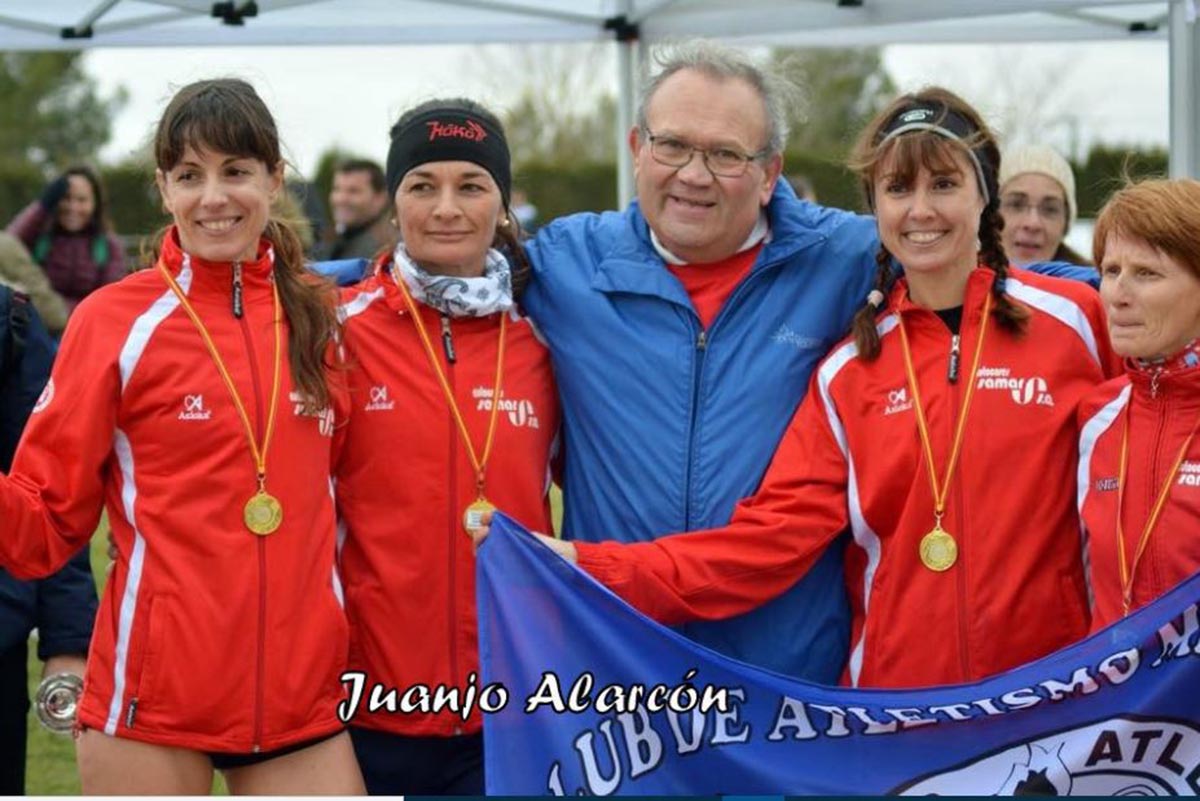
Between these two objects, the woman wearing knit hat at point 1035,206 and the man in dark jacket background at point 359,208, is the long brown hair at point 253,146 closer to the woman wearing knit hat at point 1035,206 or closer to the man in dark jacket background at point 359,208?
the woman wearing knit hat at point 1035,206

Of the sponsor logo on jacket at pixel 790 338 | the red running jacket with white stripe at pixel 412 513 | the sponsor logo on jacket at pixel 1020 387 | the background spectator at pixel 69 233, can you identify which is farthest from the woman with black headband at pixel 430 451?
the background spectator at pixel 69 233

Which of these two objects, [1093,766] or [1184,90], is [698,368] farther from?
[1184,90]

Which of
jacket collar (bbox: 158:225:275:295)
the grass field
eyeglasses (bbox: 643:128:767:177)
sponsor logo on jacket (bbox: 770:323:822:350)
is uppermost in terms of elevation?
eyeglasses (bbox: 643:128:767:177)

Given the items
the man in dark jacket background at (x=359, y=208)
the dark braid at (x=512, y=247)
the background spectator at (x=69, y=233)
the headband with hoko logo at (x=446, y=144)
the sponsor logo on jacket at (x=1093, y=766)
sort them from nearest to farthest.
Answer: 1. the sponsor logo on jacket at (x=1093, y=766)
2. the headband with hoko logo at (x=446, y=144)
3. the dark braid at (x=512, y=247)
4. the man in dark jacket background at (x=359, y=208)
5. the background spectator at (x=69, y=233)

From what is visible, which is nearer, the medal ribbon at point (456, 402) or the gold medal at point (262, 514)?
the gold medal at point (262, 514)

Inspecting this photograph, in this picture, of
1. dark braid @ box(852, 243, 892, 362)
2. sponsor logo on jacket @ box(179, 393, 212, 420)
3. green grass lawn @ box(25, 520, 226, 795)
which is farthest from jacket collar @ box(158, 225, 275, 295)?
green grass lawn @ box(25, 520, 226, 795)

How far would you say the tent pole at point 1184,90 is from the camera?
5.56m

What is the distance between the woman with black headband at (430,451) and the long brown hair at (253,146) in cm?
17

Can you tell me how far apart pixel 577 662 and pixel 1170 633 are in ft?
4.00

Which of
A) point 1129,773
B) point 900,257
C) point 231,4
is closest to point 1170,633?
point 1129,773

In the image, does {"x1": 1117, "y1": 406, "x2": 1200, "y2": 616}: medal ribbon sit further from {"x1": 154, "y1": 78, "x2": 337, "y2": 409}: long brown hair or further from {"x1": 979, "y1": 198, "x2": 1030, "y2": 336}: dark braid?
{"x1": 154, "y1": 78, "x2": 337, "y2": 409}: long brown hair

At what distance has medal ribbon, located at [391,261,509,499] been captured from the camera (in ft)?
12.4

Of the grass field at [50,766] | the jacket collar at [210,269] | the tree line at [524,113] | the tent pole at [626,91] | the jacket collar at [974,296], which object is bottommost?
the grass field at [50,766]

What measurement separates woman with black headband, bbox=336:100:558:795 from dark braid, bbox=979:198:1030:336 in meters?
1.10
